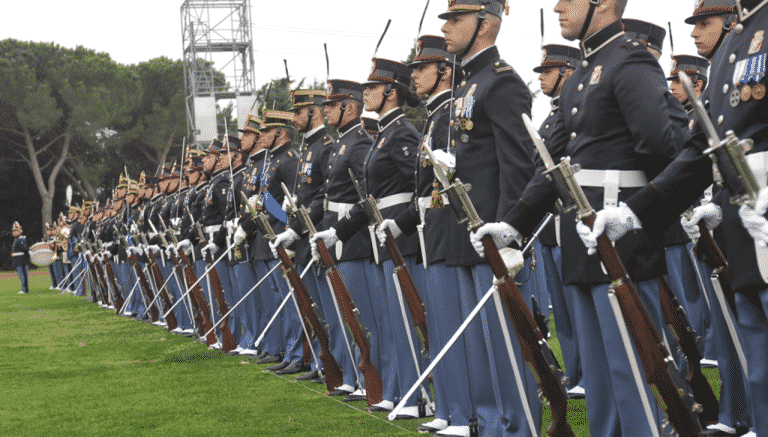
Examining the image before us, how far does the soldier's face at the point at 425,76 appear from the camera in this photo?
4875 millimetres

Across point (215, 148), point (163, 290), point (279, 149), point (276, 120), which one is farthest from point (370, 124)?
point (163, 290)

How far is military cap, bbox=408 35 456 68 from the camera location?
4863 millimetres

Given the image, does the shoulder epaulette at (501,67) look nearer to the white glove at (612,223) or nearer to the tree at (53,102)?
the white glove at (612,223)

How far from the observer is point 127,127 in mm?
38781

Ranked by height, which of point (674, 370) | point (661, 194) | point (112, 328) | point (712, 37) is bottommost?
point (112, 328)

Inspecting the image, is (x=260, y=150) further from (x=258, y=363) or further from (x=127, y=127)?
(x=127, y=127)

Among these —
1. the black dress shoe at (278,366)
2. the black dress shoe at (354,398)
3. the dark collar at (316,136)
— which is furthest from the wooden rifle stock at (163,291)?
the black dress shoe at (354,398)

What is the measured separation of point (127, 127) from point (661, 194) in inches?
1500

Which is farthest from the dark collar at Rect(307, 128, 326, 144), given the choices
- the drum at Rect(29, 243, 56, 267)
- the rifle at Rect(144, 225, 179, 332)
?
the drum at Rect(29, 243, 56, 267)

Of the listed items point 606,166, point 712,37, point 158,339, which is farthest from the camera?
point 158,339

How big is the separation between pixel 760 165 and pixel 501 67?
1804mm

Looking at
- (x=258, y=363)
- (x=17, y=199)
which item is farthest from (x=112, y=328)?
(x=17, y=199)

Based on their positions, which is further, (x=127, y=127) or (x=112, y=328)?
(x=127, y=127)

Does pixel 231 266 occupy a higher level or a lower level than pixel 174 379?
higher
